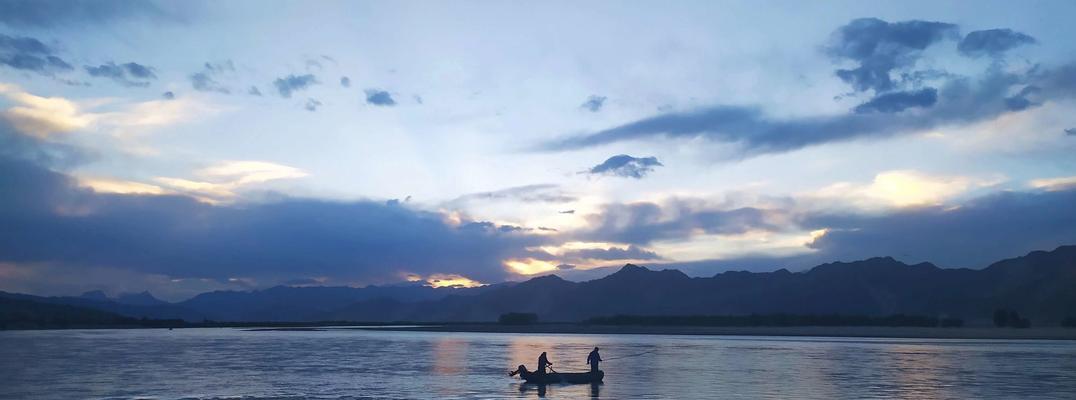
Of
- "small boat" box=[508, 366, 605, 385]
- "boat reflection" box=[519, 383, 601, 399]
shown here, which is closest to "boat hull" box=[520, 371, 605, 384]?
"small boat" box=[508, 366, 605, 385]

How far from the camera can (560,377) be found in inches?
1608

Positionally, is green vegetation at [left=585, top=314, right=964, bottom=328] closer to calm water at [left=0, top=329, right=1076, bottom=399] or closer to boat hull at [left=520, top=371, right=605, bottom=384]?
calm water at [left=0, top=329, right=1076, bottom=399]

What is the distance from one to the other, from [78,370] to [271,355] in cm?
1845

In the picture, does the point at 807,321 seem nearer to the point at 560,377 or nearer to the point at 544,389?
the point at 560,377

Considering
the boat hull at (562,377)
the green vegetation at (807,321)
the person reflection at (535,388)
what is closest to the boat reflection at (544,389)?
the person reflection at (535,388)

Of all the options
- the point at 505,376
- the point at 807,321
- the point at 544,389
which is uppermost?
the point at 807,321

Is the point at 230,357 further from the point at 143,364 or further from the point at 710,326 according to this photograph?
the point at 710,326

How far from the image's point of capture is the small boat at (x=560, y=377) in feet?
131

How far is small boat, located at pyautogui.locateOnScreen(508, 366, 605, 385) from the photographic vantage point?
39875mm

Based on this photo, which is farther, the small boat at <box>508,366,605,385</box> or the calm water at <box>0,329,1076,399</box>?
the small boat at <box>508,366,605,385</box>

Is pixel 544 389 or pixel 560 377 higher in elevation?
pixel 560 377

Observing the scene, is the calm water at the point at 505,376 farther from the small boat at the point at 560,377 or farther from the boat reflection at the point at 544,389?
the small boat at the point at 560,377

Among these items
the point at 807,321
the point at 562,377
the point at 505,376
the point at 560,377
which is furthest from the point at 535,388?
the point at 807,321

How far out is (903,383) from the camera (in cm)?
3912
